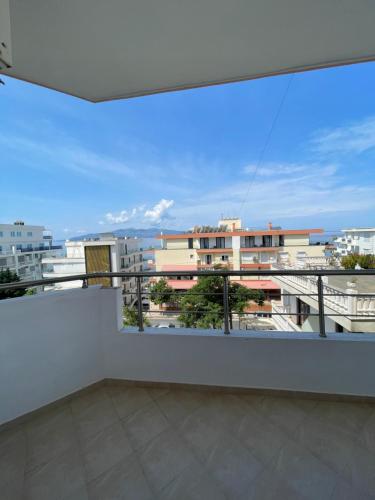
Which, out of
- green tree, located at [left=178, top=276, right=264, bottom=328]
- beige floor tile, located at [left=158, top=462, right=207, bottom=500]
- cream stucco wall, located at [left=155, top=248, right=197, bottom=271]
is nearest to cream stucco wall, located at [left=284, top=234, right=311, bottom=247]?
cream stucco wall, located at [left=155, top=248, right=197, bottom=271]

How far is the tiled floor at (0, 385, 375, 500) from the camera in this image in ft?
3.53

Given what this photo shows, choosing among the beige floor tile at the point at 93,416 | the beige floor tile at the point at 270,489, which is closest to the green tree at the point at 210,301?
the beige floor tile at the point at 93,416

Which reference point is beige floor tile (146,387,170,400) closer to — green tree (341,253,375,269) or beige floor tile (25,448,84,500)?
beige floor tile (25,448,84,500)

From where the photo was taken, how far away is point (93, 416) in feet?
5.29

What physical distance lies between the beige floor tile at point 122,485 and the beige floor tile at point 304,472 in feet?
2.12

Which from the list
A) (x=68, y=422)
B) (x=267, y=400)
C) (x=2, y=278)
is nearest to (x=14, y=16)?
(x=2, y=278)

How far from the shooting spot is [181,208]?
390 inches

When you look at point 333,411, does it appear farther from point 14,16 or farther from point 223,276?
point 14,16

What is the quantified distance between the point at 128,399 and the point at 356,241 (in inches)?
170

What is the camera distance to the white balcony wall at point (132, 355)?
1.58 meters

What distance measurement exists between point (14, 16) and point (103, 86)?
2.41ft

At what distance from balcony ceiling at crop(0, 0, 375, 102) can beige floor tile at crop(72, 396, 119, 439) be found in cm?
240

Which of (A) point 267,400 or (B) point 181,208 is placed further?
(B) point 181,208

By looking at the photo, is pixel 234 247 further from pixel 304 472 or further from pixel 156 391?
pixel 304 472
